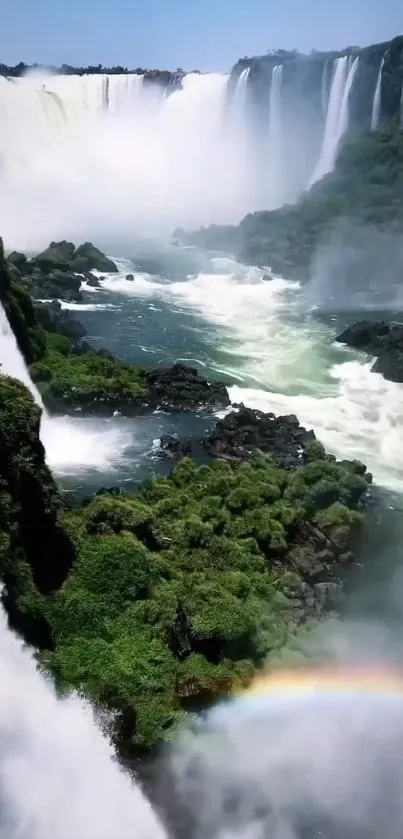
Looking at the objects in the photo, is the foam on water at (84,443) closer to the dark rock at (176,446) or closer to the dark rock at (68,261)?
the dark rock at (176,446)

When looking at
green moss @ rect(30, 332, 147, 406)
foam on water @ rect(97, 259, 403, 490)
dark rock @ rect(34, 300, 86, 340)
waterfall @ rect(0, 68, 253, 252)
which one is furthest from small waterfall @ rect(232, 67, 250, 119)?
green moss @ rect(30, 332, 147, 406)

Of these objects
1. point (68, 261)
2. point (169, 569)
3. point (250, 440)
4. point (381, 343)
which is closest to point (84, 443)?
point (250, 440)

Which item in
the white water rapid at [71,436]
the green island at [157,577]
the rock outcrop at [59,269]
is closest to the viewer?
the green island at [157,577]

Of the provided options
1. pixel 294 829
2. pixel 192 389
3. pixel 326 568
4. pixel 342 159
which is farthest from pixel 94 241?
pixel 294 829

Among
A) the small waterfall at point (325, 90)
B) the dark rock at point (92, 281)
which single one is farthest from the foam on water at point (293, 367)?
the small waterfall at point (325, 90)

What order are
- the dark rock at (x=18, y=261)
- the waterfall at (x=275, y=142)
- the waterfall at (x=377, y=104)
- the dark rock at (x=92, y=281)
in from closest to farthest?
1. the dark rock at (x=18, y=261)
2. the dark rock at (x=92, y=281)
3. the waterfall at (x=377, y=104)
4. the waterfall at (x=275, y=142)

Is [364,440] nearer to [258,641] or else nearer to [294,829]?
[258,641]
